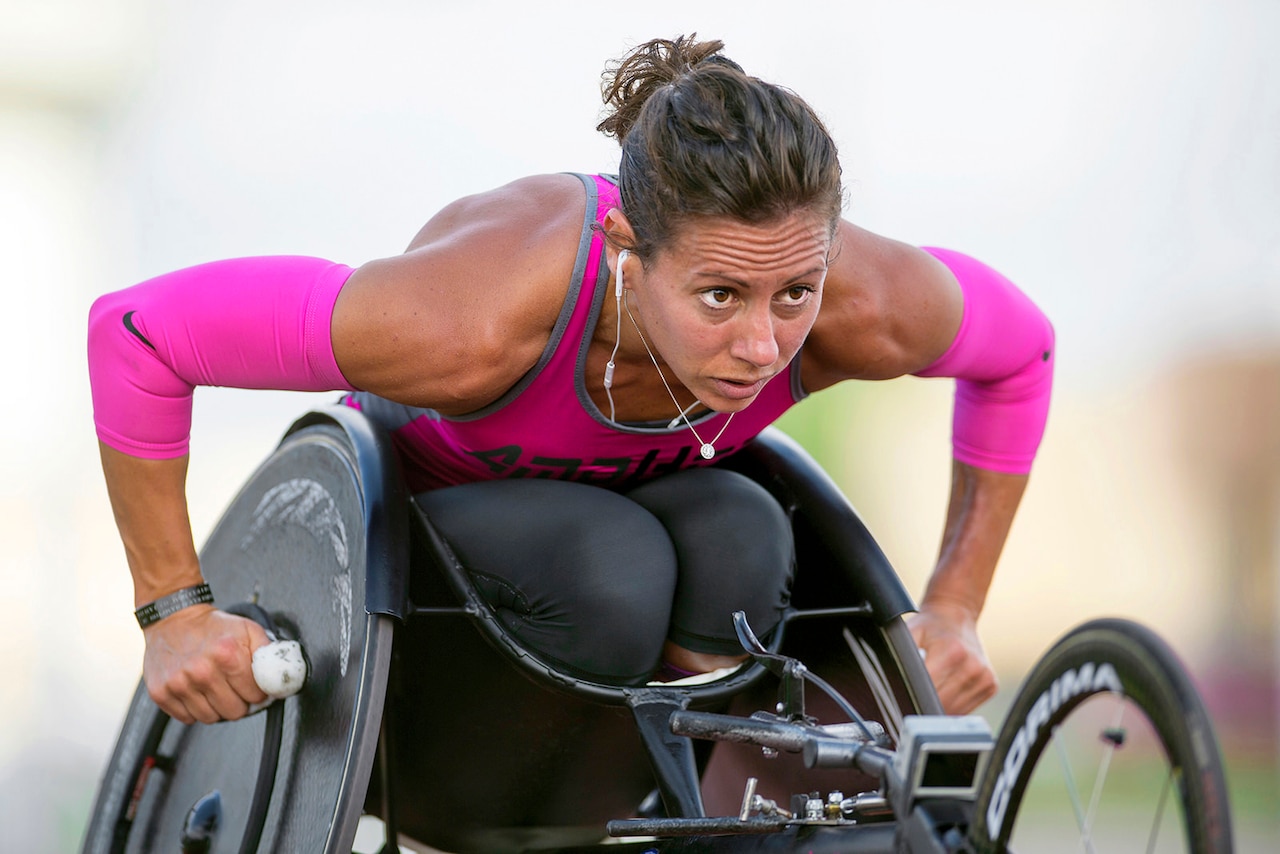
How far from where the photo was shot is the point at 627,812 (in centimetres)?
140

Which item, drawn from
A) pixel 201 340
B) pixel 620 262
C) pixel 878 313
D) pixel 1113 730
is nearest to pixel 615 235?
pixel 620 262

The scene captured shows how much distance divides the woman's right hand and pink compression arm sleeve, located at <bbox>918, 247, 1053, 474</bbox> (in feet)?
2.35

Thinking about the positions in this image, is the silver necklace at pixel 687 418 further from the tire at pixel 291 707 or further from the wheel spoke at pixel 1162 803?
the wheel spoke at pixel 1162 803

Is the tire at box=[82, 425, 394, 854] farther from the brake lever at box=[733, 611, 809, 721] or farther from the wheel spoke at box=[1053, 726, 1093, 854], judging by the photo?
the wheel spoke at box=[1053, 726, 1093, 854]

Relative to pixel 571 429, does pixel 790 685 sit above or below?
below

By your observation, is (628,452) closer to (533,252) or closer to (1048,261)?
(533,252)

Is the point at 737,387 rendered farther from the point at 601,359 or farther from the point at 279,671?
the point at 279,671

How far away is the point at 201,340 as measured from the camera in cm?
115

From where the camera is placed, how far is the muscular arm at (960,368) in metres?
1.23

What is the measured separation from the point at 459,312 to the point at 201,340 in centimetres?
24

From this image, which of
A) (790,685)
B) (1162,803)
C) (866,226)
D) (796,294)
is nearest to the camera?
(1162,803)

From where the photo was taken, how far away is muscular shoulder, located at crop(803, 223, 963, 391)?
1.20 metres

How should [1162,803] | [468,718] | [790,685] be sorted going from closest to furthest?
1. [1162,803]
2. [790,685]
3. [468,718]

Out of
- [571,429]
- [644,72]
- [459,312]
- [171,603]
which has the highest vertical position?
[644,72]
